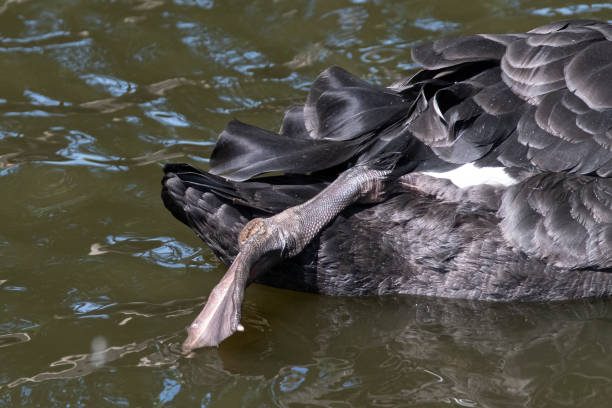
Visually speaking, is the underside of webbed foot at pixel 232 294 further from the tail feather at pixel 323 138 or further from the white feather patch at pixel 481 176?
the white feather patch at pixel 481 176

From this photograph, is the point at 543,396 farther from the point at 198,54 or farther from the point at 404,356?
the point at 198,54

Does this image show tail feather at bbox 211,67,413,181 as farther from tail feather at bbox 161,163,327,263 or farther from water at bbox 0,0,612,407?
water at bbox 0,0,612,407

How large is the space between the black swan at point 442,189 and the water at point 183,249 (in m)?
0.18

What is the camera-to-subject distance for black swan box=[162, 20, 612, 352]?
12.4 ft

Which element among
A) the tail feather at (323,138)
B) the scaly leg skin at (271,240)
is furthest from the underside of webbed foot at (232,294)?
the tail feather at (323,138)

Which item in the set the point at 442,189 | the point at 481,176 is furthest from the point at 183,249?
the point at 481,176

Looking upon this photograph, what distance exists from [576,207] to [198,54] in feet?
10.1

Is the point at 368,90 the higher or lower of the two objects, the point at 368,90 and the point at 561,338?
the higher

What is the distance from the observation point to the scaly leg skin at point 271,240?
3553 mm

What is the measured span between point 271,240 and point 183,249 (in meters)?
0.73

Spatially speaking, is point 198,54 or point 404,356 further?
point 198,54

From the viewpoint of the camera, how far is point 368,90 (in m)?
4.16

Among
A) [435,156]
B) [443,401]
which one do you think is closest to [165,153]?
[435,156]

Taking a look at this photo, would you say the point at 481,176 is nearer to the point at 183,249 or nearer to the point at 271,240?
the point at 271,240
